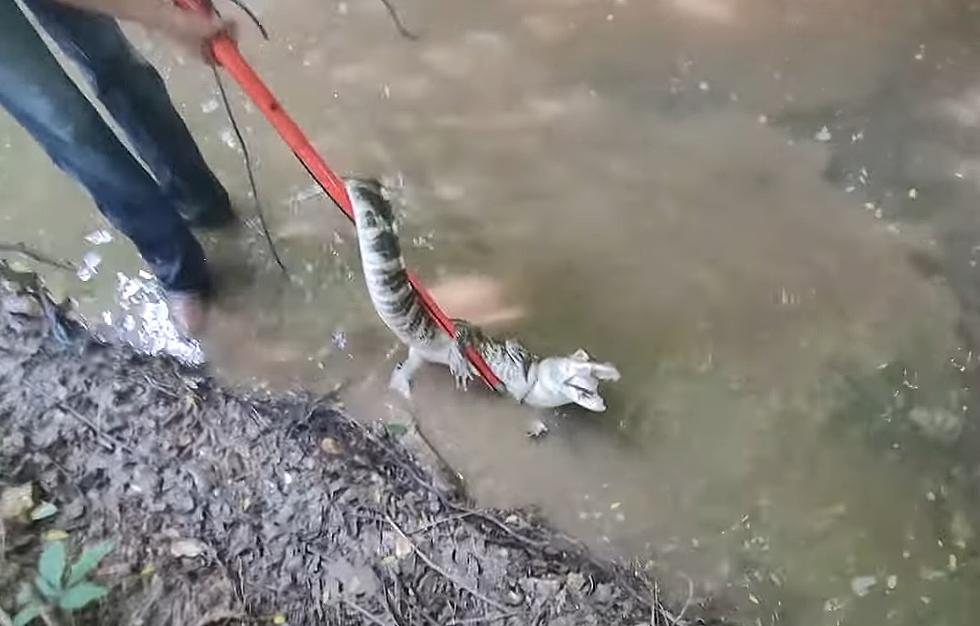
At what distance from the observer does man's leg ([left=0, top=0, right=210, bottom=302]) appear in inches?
56.3

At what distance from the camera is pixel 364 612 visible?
154 centimetres

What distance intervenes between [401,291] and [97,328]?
645mm

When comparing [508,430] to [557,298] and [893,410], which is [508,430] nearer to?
[557,298]

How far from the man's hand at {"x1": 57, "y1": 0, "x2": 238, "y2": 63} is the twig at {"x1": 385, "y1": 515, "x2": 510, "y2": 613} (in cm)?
71

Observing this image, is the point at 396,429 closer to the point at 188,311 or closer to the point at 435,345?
the point at 435,345

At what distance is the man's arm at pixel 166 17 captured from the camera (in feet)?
4.27

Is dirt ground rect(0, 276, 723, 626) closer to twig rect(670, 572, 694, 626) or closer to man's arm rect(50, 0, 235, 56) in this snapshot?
twig rect(670, 572, 694, 626)

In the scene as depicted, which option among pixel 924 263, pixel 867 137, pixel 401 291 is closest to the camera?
pixel 401 291

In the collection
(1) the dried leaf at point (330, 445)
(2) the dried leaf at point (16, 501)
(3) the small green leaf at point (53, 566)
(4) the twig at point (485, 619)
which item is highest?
(3) the small green leaf at point (53, 566)

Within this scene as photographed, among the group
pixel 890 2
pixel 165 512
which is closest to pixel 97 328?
pixel 165 512

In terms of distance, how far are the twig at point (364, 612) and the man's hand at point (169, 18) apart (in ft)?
2.50

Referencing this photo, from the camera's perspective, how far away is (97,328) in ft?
6.14

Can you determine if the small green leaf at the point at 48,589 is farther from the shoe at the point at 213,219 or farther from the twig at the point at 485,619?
the shoe at the point at 213,219

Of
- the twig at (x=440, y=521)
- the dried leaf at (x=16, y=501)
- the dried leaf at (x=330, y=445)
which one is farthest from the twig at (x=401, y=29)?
the dried leaf at (x=16, y=501)
